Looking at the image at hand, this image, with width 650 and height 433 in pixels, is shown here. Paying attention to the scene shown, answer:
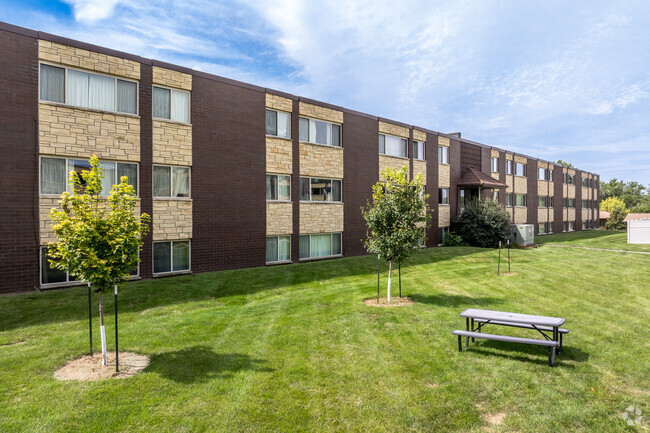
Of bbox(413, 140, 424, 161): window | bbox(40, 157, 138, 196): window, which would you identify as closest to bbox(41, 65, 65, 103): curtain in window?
bbox(40, 157, 138, 196): window

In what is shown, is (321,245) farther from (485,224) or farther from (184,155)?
(485,224)

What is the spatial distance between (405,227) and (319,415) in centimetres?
710

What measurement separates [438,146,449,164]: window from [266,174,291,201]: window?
14664 mm

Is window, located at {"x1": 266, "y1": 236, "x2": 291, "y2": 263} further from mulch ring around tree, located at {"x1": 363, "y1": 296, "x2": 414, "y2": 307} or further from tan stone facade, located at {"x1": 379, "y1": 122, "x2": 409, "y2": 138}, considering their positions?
tan stone facade, located at {"x1": 379, "y1": 122, "x2": 409, "y2": 138}

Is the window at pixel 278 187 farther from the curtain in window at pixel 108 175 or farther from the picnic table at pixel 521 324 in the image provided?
the picnic table at pixel 521 324

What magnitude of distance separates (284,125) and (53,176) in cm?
1013

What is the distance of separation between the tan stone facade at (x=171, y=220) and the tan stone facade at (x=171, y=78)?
4.78 m

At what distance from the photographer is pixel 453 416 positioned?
16.4ft

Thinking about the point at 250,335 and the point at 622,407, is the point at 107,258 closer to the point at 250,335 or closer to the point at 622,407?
the point at 250,335

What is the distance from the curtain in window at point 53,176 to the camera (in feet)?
40.9

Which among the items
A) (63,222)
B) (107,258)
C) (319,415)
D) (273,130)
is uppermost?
(273,130)

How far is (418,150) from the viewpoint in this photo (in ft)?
88.0

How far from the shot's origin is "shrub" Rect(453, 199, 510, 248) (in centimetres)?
2723

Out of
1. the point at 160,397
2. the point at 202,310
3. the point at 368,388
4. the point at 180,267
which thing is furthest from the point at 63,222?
the point at 180,267
